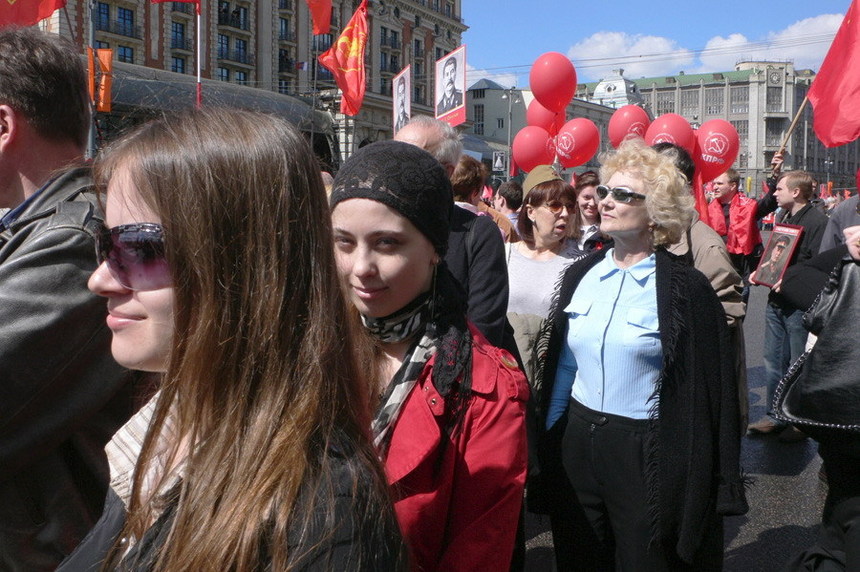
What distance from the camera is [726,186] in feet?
26.4

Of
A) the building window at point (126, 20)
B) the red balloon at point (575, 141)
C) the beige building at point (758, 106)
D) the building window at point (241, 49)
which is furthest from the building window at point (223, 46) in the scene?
the beige building at point (758, 106)

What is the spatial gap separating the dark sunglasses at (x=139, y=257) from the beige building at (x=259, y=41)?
3494 cm

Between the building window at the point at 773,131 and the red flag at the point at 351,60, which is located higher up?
the building window at the point at 773,131

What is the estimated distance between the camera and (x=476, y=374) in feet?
5.59

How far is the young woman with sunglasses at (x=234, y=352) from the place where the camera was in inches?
38.4

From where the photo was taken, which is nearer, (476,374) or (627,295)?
(476,374)

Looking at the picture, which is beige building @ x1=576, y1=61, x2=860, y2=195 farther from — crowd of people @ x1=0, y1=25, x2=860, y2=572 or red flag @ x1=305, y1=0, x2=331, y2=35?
crowd of people @ x1=0, y1=25, x2=860, y2=572

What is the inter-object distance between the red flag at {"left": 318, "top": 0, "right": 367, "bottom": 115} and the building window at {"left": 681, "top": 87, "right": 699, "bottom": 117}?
365ft

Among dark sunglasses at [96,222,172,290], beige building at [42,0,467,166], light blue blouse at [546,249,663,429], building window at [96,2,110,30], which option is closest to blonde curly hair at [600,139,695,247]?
light blue blouse at [546,249,663,429]

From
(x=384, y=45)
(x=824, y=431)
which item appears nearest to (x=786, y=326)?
(x=824, y=431)

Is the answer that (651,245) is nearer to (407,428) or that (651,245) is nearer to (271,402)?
(407,428)

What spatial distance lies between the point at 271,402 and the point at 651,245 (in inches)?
90.3

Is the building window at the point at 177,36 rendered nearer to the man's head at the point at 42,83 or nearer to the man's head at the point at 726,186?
the man's head at the point at 726,186

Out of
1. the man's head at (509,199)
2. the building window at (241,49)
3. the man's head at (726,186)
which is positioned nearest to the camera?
the man's head at (509,199)
